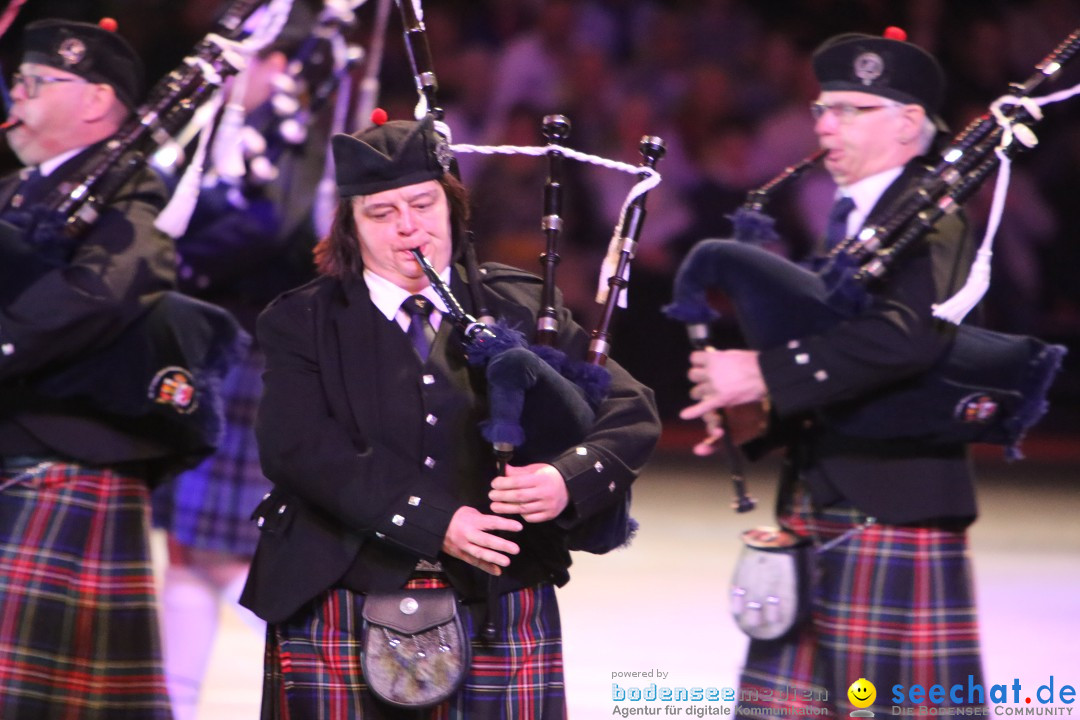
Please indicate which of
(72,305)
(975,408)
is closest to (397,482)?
(72,305)

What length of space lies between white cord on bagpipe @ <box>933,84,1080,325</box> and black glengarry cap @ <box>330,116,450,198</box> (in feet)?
3.57

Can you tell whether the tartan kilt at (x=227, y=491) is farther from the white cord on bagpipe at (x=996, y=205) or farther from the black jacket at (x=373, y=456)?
the white cord on bagpipe at (x=996, y=205)

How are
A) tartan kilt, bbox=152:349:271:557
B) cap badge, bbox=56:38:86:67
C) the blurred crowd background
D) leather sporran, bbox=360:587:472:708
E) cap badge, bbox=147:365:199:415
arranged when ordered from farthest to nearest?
1. the blurred crowd background
2. tartan kilt, bbox=152:349:271:557
3. cap badge, bbox=56:38:86:67
4. cap badge, bbox=147:365:199:415
5. leather sporran, bbox=360:587:472:708

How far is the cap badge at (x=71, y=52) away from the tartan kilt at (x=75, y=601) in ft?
2.83

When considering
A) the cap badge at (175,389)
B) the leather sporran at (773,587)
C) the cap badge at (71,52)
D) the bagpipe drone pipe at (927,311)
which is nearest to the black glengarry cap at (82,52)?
the cap badge at (71,52)

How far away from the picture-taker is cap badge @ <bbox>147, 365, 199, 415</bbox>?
3106 mm

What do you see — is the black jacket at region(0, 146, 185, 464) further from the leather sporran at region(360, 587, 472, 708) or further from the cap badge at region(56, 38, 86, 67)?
the leather sporran at region(360, 587, 472, 708)

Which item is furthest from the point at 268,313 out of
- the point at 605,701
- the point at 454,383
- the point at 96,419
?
the point at 605,701

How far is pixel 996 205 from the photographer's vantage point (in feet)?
9.84

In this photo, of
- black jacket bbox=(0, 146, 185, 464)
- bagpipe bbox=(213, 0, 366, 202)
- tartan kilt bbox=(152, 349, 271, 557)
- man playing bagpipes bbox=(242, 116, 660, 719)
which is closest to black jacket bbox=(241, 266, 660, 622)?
man playing bagpipes bbox=(242, 116, 660, 719)

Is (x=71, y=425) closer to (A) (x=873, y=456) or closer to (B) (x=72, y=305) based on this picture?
(B) (x=72, y=305)

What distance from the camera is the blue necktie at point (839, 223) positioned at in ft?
10.2

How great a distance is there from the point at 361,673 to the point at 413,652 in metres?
0.14

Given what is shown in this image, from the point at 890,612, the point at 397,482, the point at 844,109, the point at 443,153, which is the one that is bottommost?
the point at 890,612
